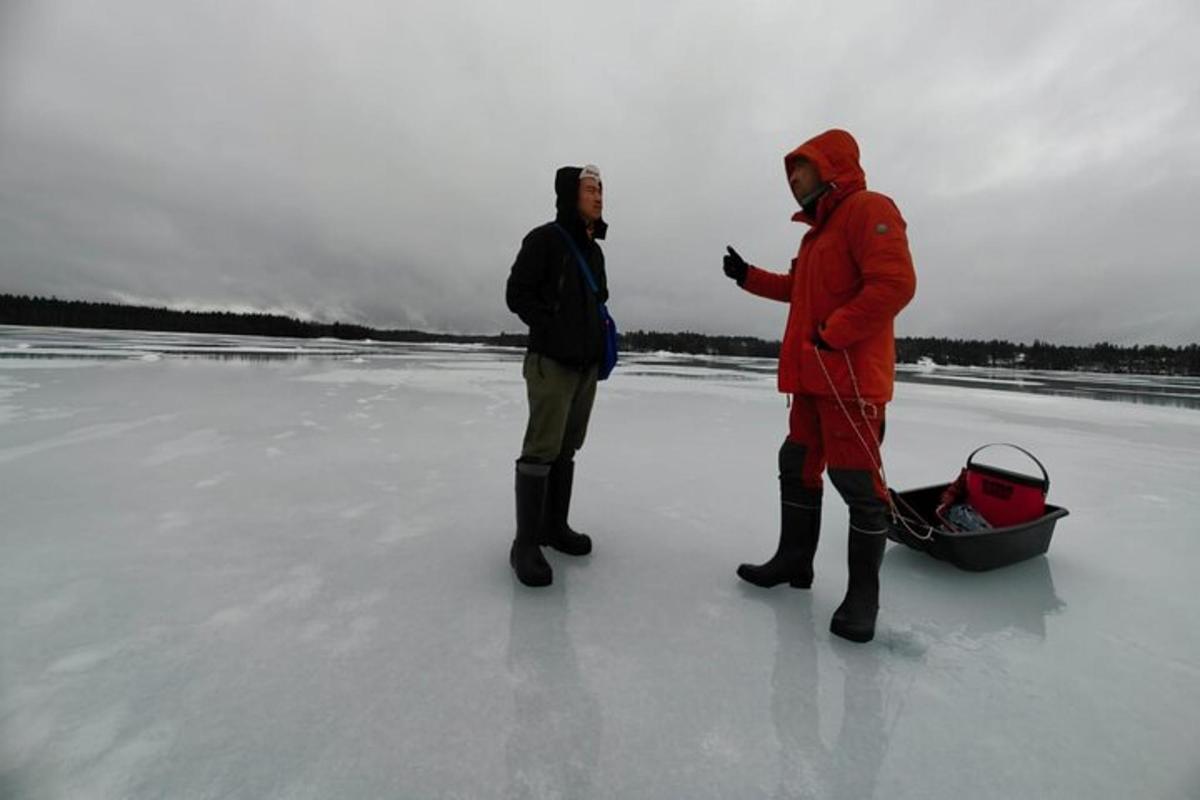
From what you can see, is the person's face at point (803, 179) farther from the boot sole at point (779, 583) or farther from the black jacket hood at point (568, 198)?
the boot sole at point (779, 583)

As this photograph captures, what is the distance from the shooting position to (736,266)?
2.74m

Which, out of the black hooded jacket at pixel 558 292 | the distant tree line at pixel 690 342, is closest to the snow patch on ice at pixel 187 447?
the black hooded jacket at pixel 558 292

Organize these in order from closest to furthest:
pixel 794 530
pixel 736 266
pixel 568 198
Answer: pixel 794 530, pixel 568 198, pixel 736 266

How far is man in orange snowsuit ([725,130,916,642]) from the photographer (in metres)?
1.83

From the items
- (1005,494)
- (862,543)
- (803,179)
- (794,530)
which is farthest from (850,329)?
(1005,494)

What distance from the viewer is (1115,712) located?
1.51 m

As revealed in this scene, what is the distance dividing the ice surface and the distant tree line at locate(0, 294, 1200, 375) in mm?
88531

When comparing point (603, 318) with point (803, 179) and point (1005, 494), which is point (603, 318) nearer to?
point (803, 179)

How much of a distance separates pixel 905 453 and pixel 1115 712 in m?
4.23

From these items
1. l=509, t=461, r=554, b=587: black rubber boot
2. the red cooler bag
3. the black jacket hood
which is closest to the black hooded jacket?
the black jacket hood

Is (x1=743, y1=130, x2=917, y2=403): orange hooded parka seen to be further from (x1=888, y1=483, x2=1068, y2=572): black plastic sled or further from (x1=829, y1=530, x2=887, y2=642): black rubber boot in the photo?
(x1=888, y1=483, x2=1068, y2=572): black plastic sled

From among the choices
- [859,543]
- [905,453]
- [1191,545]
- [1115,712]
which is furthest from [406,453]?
[1191,545]

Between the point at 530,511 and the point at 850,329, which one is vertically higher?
the point at 850,329

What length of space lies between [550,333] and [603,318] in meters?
0.40
